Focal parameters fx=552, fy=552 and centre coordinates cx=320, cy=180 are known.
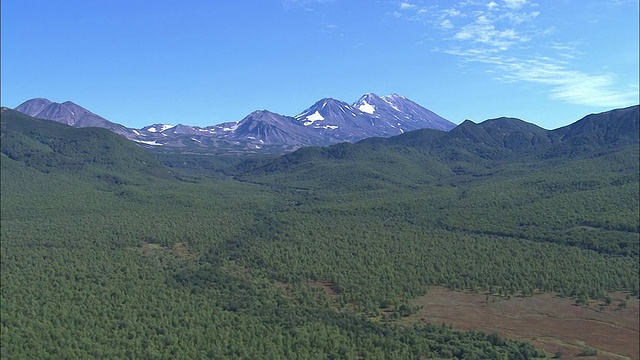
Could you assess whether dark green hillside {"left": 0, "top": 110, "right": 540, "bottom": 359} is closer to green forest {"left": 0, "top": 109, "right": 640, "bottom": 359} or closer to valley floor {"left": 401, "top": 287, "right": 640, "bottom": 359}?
green forest {"left": 0, "top": 109, "right": 640, "bottom": 359}

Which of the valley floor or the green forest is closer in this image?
the green forest

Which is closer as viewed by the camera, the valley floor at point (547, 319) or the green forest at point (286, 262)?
the green forest at point (286, 262)

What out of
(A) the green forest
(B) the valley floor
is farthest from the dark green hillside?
(B) the valley floor

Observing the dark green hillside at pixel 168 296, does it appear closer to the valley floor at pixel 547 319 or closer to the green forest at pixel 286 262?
the green forest at pixel 286 262

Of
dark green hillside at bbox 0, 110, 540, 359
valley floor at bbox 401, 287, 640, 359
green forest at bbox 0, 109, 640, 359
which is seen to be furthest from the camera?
valley floor at bbox 401, 287, 640, 359

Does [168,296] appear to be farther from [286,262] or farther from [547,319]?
[547,319]

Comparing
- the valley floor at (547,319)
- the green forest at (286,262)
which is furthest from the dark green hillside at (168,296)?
the valley floor at (547,319)

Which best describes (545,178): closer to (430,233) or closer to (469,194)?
(469,194)

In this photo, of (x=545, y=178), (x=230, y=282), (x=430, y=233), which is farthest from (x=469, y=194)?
(x=230, y=282)
